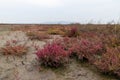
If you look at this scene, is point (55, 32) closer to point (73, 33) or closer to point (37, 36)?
point (73, 33)

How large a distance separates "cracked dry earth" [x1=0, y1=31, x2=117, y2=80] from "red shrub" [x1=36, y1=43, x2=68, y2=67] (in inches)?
7.4

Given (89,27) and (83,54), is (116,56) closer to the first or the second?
(83,54)

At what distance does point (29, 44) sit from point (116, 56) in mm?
2994

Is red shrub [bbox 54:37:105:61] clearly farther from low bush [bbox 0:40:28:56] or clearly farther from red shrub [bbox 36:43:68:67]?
low bush [bbox 0:40:28:56]

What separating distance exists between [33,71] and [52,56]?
647mm

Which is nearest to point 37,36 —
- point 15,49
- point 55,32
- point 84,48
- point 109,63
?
point 55,32

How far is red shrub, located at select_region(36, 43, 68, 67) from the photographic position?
8602 mm

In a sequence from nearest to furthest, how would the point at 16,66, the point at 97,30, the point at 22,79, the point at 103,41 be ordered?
the point at 22,79, the point at 16,66, the point at 103,41, the point at 97,30

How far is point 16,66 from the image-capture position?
884 centimetres

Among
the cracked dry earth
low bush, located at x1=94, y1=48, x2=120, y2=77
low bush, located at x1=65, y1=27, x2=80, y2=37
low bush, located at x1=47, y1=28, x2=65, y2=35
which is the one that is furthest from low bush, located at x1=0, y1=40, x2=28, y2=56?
low bush, located at x1=47, y1=28, x2=65, y2=35

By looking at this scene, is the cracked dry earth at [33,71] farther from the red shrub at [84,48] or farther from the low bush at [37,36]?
the low bush at [37,36]

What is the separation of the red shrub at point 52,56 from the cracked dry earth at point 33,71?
188 mm

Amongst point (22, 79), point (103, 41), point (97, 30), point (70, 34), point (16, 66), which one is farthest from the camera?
point (97, 30)

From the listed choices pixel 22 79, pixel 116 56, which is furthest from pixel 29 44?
pixel 116 56
